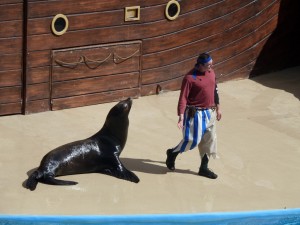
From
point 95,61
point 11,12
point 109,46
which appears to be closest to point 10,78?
point 11,12

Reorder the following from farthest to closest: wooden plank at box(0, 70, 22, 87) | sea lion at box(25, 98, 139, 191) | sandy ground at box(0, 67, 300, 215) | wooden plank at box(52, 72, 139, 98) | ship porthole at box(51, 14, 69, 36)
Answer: wooden plank at box(52, 72, 139, 98)
ship porthole at box(51, 14, 69, 36)
wooden plank at box(0, 70, 22, 87)
sea lion at box(25, 98, 139, 191)
sandy ground at box(0, 67, 300, 215)

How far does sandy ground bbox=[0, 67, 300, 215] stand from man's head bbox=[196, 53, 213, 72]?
1.09 metres

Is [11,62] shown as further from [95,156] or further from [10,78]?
[95,156]

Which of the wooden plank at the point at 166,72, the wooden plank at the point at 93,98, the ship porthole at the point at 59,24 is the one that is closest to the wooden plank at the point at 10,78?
the wooden plank at the point at 93,98

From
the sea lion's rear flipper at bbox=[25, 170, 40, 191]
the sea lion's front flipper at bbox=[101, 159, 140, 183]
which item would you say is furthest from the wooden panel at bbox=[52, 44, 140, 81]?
the sea lion's rear flipper at bbox=[25, 170, 40, 191]

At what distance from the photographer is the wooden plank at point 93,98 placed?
1052cm

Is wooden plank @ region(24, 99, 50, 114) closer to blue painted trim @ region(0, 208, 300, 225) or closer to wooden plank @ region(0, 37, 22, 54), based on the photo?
wooden plank @ region(0, 37, 22, 54)

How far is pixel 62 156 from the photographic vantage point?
28.2ft

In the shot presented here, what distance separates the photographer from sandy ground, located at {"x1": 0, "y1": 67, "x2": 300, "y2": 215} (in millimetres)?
8172

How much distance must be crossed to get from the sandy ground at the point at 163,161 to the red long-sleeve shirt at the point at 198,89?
30.6 inches

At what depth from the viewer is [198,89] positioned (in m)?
8.55

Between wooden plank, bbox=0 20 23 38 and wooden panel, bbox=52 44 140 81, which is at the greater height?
wooden plank, bbox=0 20 23 38


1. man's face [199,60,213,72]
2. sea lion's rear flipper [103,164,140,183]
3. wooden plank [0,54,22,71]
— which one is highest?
man's face [199,60,213,72]

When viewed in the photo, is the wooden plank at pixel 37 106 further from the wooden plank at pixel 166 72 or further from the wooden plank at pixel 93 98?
the wooden plank at pixel 166 72
